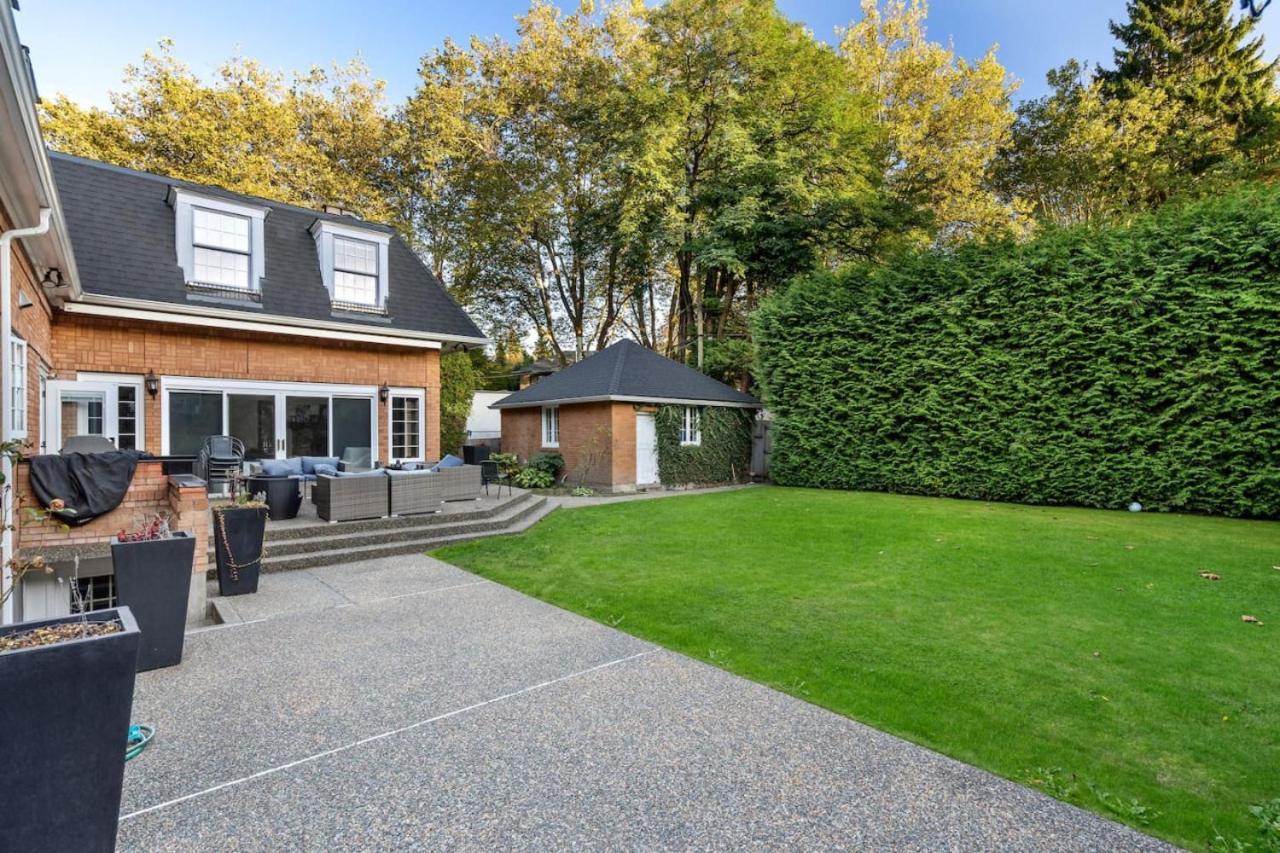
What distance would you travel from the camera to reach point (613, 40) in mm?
22969

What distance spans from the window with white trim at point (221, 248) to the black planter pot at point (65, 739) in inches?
422

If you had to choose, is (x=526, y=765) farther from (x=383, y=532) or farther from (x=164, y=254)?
(x=164, y=254)

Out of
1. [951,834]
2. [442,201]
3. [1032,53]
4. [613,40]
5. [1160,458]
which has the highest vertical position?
[613,40]

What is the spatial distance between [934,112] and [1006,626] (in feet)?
73.8

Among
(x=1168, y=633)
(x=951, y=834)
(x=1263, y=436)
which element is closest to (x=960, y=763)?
(x=951, y=834)

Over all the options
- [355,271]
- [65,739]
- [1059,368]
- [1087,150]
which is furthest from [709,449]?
[1087,150]

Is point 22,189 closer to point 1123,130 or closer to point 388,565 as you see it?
point 388,565

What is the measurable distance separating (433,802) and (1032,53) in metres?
28.6

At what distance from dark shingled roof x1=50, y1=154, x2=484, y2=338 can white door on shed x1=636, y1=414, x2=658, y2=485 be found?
5.50 meters

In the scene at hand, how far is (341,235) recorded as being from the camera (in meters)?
12.2

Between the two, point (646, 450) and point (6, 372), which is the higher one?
point (6, 372)

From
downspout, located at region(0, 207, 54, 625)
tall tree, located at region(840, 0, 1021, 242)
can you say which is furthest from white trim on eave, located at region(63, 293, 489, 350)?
tall tree, located at region(840, 0, 1021, 242)

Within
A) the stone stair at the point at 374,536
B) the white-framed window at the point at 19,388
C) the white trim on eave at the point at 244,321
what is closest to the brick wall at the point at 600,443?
the white trim on eave at the point at 244,321

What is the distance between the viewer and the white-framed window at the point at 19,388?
547cm
